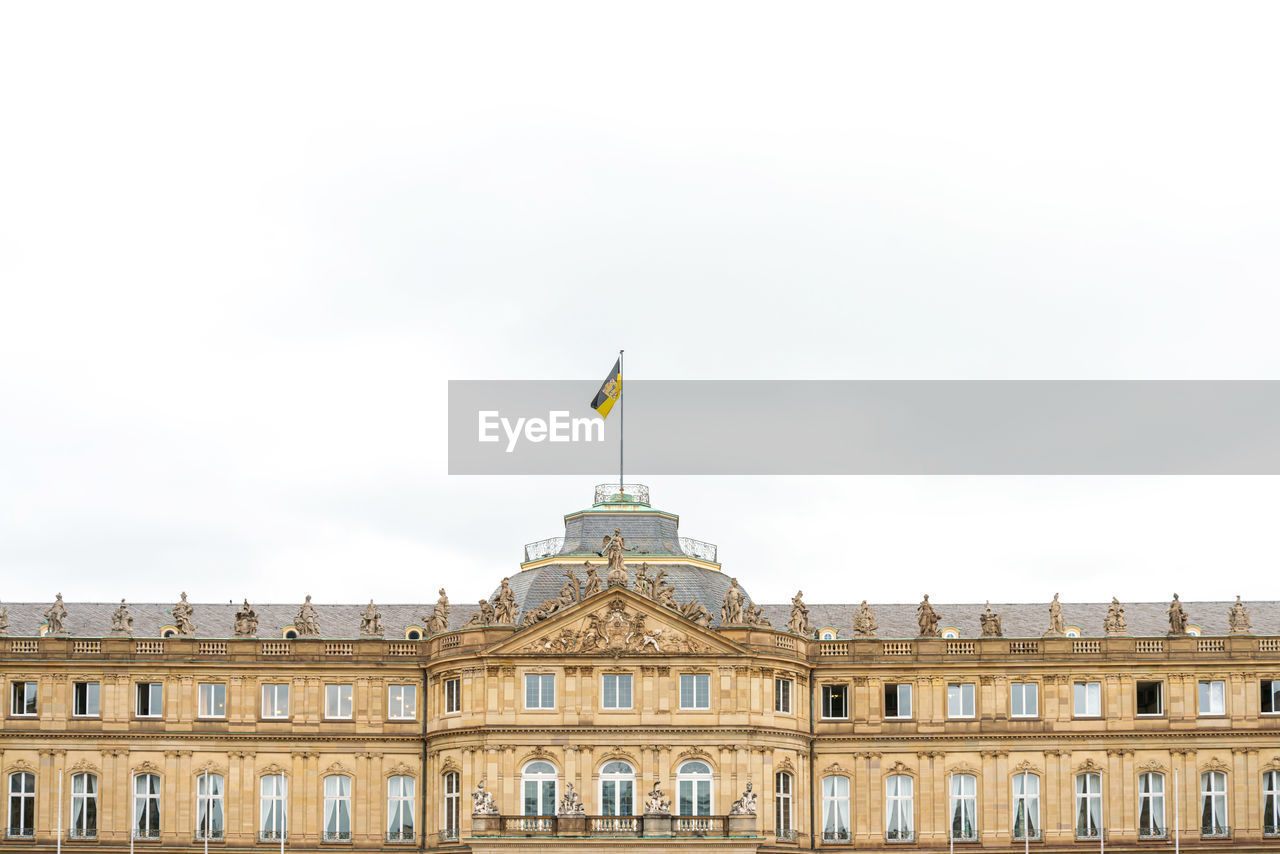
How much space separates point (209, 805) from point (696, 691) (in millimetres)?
26834

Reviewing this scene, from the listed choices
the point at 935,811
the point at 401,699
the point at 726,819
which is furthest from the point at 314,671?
the point at 935,811

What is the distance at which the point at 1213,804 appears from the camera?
12281 centimetres

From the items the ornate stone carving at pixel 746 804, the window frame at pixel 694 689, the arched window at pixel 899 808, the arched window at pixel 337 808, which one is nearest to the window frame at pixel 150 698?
the arched window at pixel 337 808

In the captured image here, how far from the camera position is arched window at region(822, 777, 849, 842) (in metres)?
122

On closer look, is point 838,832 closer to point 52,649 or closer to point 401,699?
point 401,699

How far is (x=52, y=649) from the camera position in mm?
123812

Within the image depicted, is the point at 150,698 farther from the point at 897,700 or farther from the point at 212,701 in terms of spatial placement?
the point at 897,700

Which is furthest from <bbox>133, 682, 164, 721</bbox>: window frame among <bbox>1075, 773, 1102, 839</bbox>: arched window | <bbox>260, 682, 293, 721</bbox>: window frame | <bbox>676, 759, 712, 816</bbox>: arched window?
<bbox>1075, 773, 1102, 839</bbox>: arched window

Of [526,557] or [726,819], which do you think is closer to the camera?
[726,819]

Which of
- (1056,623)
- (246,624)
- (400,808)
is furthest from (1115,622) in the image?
(246,624)

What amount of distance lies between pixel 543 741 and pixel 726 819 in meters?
10.1

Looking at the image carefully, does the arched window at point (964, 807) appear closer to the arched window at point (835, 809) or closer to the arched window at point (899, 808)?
the arched window at point (899, 808)

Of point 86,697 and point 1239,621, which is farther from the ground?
point 1239,621

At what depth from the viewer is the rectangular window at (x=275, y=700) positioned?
12369 centimetres
